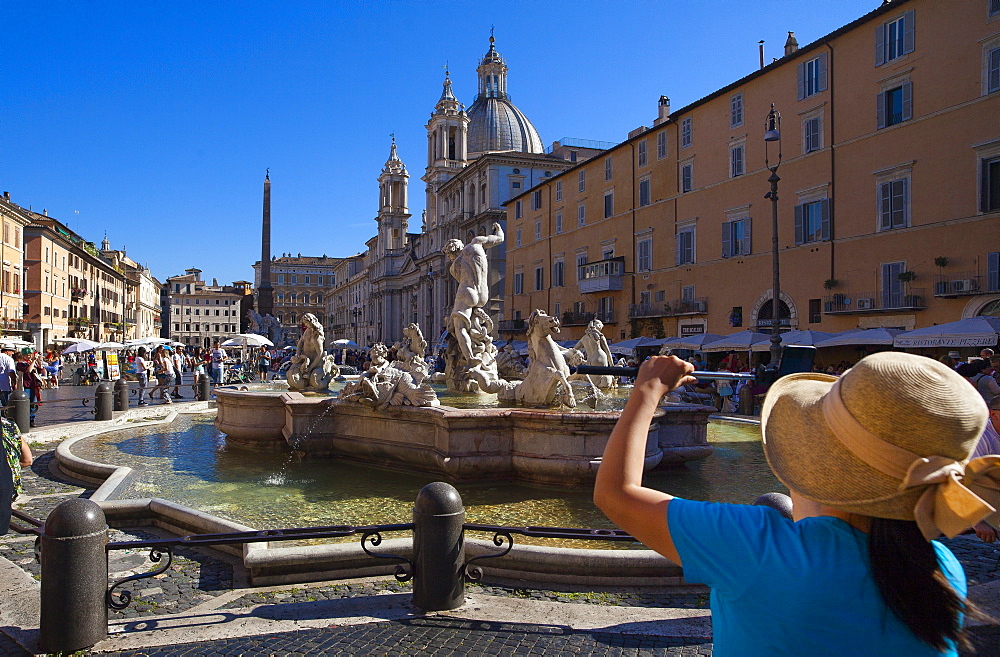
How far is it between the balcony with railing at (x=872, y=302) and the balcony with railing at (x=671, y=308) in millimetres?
6313

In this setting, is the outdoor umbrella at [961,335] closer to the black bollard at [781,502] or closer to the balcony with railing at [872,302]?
the balcony with railing at [872,302]

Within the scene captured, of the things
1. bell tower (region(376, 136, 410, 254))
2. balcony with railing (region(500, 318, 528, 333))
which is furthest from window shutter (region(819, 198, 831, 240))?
bell tower (region(376, 136, 410, 254))

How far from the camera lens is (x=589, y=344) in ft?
41.8

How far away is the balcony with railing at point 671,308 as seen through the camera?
3033cm

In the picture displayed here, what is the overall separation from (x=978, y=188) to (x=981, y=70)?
3.28 m

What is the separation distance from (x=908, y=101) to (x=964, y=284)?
6097 millimetres

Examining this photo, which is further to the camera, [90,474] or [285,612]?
[90,474]

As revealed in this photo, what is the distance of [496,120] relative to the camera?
244 feet

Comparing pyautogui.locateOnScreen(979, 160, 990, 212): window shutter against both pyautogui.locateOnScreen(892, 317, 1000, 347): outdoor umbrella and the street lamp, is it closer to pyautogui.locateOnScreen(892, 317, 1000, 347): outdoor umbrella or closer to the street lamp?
the street lamp

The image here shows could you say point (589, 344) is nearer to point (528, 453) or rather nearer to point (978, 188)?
point (528, 453)

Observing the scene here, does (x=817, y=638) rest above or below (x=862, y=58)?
below

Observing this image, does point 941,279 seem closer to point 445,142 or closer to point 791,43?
point 791,43

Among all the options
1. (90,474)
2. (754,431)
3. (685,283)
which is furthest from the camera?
(685,283)

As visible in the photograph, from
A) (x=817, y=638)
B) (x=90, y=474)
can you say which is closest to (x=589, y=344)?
(x=90, y=474)
